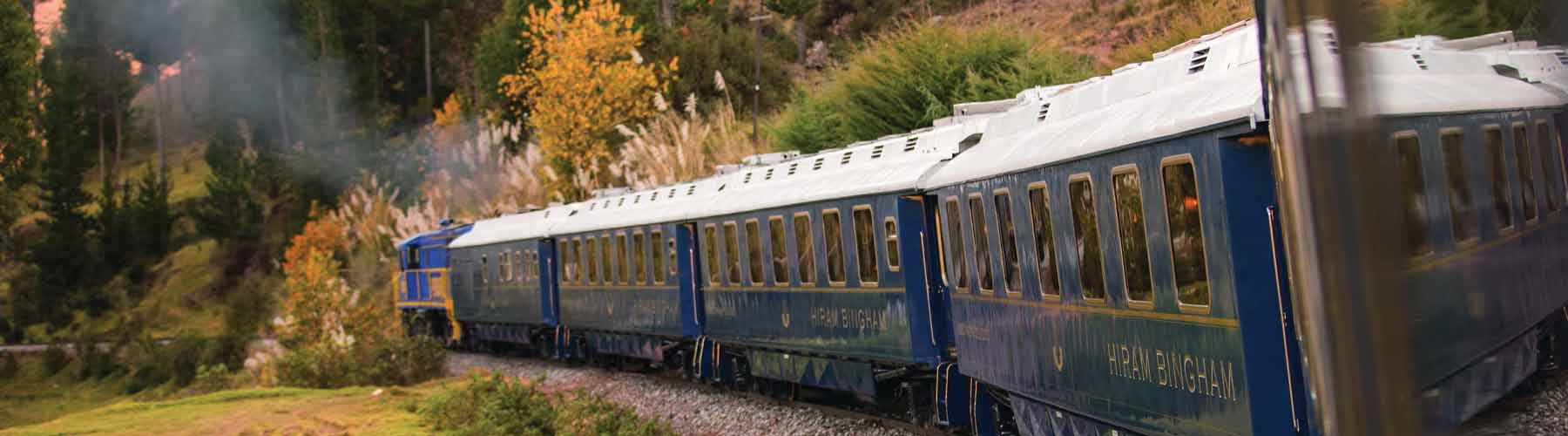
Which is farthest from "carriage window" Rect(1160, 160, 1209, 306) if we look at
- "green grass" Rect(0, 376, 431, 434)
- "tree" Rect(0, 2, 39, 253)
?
"tree" Rect(0, 2, 39, 253)

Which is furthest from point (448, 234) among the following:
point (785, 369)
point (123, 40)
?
point (123, 40)

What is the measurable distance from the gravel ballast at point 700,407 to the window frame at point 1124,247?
5.78m

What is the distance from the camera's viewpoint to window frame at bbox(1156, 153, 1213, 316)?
596 cm

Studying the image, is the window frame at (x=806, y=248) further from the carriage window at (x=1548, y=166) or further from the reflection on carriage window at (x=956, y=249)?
the carriage window at (x=1548, y=166)

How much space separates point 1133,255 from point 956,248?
3.76m

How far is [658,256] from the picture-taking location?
19.5m

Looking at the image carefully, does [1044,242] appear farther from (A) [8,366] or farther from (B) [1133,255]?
(A) [8,366]

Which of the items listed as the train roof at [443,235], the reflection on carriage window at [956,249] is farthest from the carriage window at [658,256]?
the train roof at [443,235]

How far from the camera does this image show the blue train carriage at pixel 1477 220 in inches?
33.3

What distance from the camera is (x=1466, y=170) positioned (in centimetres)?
119

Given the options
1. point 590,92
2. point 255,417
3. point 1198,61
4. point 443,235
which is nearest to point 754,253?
point 255,417

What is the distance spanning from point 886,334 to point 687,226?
671 centimetres

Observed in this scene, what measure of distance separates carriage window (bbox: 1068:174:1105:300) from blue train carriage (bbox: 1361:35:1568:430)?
6105 mm

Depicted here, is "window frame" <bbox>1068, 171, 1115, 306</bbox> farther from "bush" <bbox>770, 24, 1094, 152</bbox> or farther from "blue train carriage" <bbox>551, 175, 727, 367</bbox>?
"bush" <bbox>770, 24, 1094, 152</bbox>
